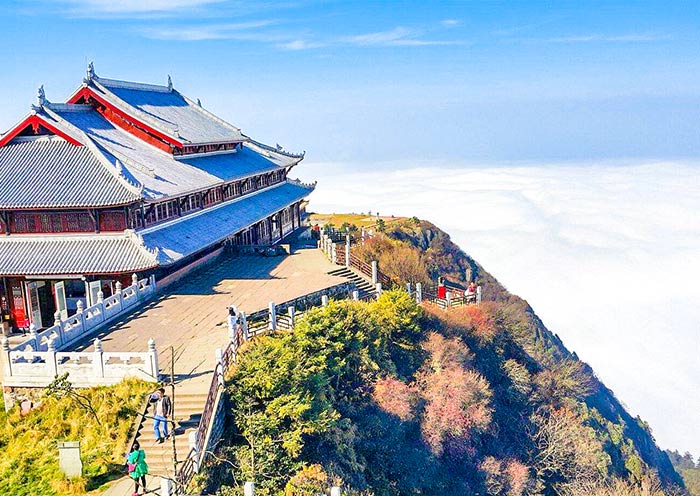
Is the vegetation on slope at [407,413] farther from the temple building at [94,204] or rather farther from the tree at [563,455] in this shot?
the temple building at [94,204]

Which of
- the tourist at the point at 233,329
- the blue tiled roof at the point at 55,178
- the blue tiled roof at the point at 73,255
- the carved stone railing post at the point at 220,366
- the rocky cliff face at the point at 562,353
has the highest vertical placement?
the blue tiled roof at the point at 55,178

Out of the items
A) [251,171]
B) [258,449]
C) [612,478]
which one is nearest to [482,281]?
[251,171]

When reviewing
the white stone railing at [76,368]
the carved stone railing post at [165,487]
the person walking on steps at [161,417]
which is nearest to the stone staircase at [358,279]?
the white stone railing at [76,368]

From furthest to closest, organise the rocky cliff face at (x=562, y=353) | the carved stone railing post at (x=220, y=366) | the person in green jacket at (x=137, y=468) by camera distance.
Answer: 1. the rocky cliff face at (x=562, y=353)
2. the carved stone railing post at (x=220, y=366)
3. the person in green jacket at (x=137, y=468)

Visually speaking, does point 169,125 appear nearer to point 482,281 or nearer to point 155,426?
point 155,426

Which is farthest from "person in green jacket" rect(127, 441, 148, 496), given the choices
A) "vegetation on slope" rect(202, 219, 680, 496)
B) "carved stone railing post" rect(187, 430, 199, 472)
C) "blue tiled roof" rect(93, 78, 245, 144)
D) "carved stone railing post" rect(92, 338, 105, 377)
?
"blue tiled roof" rect(93, 78, 245, 144)

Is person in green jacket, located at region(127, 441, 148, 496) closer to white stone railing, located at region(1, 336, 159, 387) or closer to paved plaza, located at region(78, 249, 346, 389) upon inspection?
paved plaza, located at region(78, 249, 346, 389)
